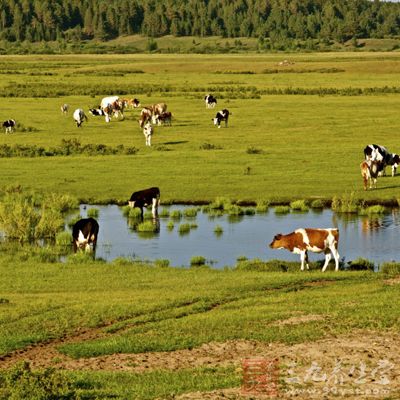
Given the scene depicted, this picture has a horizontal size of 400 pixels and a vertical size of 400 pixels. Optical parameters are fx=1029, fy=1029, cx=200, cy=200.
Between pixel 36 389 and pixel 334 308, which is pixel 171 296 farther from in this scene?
pixel 36 389

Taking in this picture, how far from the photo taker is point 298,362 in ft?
47.8

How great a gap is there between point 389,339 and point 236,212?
60.8ft

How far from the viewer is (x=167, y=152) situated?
48.1m

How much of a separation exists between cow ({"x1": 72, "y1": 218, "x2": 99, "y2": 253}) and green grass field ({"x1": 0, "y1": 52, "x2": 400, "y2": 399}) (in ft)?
3.71

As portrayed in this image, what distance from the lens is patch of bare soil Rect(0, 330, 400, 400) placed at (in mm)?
13044

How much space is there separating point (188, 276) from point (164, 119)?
37518 millimetres

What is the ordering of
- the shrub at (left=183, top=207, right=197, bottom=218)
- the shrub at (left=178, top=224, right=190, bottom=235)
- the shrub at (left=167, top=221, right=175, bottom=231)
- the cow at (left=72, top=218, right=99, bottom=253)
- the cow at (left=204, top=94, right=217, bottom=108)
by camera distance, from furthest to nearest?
the cow at (left=204, top=94, right=217, bottom=108), the shrub at (left=183, top=207, right=197, bottom=218), the shrub at (left=167, top=221, right=175, bottom=231), the shrub at (left=178, top=224, right=190, bottom=235), the cow at (left=72, top=218, right=99, bottom=253)

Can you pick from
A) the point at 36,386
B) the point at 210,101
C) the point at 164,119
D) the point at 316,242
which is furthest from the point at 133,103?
the point at 36,386

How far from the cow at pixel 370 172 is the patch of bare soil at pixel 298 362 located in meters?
21.9

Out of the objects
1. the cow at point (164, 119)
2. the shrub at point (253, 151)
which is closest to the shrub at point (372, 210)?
the shrub at point (253, 151)

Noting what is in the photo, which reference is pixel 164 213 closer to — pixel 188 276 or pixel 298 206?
pixel 298 206

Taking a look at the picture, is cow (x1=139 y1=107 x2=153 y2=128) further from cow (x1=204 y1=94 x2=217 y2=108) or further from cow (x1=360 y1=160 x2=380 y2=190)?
cow (x1=360 y1=160 x2=380 y2=190)

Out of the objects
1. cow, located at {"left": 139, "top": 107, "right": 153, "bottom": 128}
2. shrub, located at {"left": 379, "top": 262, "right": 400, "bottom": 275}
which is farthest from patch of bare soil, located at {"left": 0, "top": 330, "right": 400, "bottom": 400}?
cow, located at {"left": 139, "top": 107, "right": 153, "bottom": 128}

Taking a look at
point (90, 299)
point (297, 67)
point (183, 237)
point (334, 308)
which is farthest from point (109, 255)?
point (297, 67)
